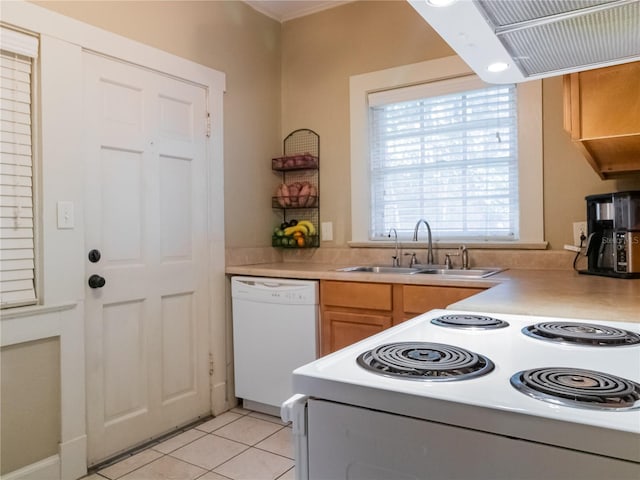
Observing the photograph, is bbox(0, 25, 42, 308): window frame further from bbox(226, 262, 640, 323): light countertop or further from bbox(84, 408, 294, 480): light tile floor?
bbox(226, 262, 640, 323): light countertop

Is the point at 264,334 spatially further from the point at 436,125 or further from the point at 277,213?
the point at 436,125

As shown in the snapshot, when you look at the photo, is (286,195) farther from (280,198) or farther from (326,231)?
(326,231)

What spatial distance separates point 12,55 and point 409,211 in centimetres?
228

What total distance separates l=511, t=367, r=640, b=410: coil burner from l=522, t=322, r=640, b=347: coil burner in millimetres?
227

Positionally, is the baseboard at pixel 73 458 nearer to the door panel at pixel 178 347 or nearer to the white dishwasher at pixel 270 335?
the door panel at pixel 178 347

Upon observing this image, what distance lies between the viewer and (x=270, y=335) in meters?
2.72

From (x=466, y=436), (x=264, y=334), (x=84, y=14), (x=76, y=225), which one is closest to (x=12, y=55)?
(x=84, y=14)

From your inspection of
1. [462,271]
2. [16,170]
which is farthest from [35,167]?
[462,271]

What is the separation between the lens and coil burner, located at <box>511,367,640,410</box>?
2.08 ft

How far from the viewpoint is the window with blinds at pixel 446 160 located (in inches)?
105

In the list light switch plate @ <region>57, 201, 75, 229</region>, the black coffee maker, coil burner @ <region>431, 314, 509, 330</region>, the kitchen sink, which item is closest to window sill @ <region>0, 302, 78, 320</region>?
light switch plate @ <region>57, 201, 75, 229</region>

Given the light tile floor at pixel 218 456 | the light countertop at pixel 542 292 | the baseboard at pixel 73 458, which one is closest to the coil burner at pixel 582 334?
the light countertop at pixel 542 292

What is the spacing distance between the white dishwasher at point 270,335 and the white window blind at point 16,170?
3.90 feet

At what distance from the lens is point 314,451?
779 mm
